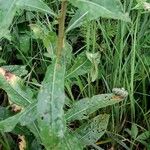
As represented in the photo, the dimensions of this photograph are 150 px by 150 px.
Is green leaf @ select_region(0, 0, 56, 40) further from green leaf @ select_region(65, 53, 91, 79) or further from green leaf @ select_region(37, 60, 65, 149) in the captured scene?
green leaf @ select_region(65, 53, 91, 79)

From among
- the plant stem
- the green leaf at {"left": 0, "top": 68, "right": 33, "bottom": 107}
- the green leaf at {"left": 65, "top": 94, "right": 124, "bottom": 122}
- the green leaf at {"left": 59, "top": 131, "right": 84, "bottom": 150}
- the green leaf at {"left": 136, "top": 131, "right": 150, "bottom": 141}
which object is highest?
the plant stem

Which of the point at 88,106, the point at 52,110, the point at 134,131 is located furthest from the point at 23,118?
the point at 134,131

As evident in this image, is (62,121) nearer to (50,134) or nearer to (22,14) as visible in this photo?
(50,134)

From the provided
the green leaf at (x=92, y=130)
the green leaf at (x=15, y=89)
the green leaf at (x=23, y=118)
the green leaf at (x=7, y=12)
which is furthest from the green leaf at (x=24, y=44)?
the green leaf at (x=7, y=12)

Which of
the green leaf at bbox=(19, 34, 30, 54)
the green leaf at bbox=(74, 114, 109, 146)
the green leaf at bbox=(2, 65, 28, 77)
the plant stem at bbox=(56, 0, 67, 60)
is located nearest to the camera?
the plant stem at bbox=(56, 0, 67, 60)

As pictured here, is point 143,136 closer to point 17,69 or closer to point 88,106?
point 88,106

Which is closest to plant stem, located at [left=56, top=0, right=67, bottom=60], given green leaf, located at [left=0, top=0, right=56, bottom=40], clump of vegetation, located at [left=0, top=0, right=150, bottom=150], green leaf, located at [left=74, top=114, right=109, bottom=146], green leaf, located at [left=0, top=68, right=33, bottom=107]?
clump of vegetation, located at [left=0, top=0, right=150, bottom=150]

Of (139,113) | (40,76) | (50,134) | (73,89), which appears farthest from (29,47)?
(50,134)
